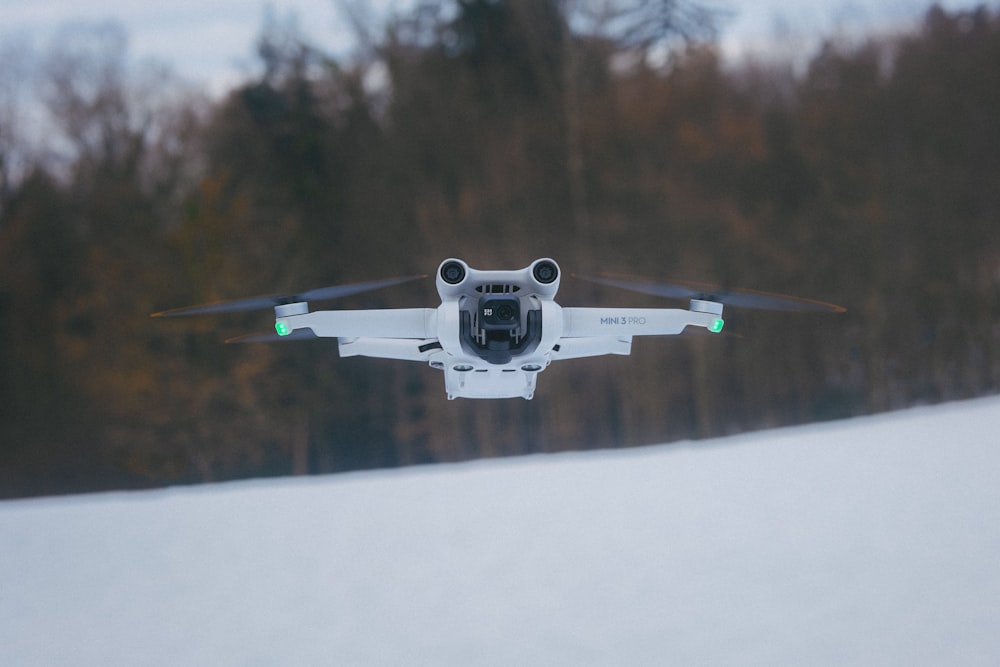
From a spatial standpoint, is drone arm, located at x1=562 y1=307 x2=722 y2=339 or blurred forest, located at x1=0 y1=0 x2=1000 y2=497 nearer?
drone arm, located at x1=562 y1=307 x2=722 y2=339

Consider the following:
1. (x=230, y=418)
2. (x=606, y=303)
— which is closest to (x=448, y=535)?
(x=606, y=303)

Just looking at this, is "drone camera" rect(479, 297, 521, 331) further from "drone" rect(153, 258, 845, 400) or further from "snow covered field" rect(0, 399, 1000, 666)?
"snow covered field" rect(0, 399, 1000, 666)

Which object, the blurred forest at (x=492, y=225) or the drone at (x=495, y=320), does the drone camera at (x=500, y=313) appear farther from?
the blurred forest at (x=492, y=225)

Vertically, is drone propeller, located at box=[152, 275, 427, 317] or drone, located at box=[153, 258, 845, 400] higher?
drone propeller, located at box=[152, 275, 427, 317]

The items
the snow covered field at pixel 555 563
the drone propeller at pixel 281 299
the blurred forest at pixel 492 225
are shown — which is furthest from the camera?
the blurred forest at pixel 492 225

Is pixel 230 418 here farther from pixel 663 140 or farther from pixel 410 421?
pixel 663 140

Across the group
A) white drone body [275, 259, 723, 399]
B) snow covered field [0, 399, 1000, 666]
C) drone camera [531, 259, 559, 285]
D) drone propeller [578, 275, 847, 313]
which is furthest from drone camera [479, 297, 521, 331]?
snow covered field [0, 399, 1000, 666]

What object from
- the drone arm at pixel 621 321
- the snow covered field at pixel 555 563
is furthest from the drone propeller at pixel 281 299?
the snow covered field at pixel 555 563

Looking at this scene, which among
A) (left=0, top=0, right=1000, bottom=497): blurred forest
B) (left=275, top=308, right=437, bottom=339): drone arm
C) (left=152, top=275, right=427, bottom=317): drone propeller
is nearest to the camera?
(left=152, top=275, right=427, bottom=317): drone propeller
